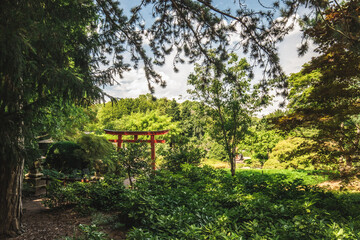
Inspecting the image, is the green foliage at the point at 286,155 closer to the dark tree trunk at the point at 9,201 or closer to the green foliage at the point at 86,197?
the green foliage at the point at 86,197

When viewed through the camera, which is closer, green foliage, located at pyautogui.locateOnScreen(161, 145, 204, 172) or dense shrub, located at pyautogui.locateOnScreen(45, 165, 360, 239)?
dense shrub, located at pyautogui.locateOnScreen(45, 165, 360, 239)

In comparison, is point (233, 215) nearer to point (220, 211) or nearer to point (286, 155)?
point (220, 211)

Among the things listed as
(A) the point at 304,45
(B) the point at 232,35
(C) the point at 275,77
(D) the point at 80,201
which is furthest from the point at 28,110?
(A) the point at 304,45

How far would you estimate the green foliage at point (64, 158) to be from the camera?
6.56 m

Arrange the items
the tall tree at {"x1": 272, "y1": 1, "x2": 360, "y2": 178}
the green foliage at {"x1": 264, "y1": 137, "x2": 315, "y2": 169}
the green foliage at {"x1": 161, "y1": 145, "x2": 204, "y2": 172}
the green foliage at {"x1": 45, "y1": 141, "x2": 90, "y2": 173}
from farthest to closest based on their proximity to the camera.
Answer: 1. the green foliage at {"x1": 264, "y1": 137, "x2": 315, "y2": 169}
2. the green foliage at {"x1": 161, "y1": 145, "x2": 204, "y2": 172}
3. the green foliage at {"x1": 45, "y1": 141, "x2": 90, "y2": 173}
4. the tall tree at {"x1": 272, "y1": 1, "x2": 360, "y2": 178}

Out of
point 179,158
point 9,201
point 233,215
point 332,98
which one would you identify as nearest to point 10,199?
point 9,201

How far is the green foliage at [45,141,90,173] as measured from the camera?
21.5 feet

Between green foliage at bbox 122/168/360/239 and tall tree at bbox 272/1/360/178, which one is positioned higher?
tall tree at bbox 272/1/360/178

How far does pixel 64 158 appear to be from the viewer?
6.60 meters

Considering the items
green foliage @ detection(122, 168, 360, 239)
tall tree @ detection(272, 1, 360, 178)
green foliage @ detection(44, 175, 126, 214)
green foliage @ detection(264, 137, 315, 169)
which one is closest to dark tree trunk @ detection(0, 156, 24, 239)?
green foliage @ detection(44, 175, 126, 214)

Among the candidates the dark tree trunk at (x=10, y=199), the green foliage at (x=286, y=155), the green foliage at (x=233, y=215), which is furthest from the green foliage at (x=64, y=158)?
the green foliage at (x=286, y=155)

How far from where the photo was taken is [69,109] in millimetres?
5488

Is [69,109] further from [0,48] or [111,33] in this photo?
[0,48]

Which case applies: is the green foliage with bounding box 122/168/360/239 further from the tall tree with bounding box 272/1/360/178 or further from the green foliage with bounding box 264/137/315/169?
the green foliage with bounding box 264/137/315/169
